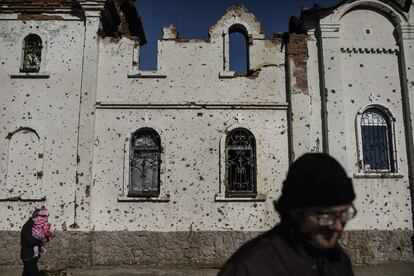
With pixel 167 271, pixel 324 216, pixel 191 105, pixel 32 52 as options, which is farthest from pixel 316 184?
pixel 32 52

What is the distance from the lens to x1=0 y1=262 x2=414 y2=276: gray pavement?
10.1m

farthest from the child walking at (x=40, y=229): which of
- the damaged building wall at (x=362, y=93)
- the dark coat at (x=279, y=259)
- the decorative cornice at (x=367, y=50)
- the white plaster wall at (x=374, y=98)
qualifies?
the decorative cornice at (x=367, y=50)

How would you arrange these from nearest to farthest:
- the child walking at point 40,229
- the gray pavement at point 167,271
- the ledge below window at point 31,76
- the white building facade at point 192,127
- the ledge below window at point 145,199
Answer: the child walking at point 40,229, the gray pavement at point 167,271, the white building facade at point 192,127, the ledge below window at point 145,199, the ledge below window at point 31,76

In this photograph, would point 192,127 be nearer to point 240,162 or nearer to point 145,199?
point 240,162

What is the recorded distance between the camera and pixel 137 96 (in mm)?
12227

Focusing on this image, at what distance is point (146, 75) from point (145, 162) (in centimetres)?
247

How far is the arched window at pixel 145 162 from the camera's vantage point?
11875 millimetres

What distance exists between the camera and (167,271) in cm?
1047

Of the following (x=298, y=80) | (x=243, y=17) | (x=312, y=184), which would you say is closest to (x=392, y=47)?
(x=298, y=80)

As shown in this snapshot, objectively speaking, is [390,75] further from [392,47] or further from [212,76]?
[212,76]

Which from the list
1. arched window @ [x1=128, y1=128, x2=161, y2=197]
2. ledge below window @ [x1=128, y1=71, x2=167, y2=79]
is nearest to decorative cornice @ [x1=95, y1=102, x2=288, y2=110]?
arched window @ [x1=128, y1=128, x2=161, y2=197]

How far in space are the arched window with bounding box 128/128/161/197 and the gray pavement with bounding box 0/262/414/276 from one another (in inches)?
81.9

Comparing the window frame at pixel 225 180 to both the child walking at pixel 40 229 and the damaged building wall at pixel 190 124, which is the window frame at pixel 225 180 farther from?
the child walking at pixel 40 229

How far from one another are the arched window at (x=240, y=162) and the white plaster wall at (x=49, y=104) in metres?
4.23
